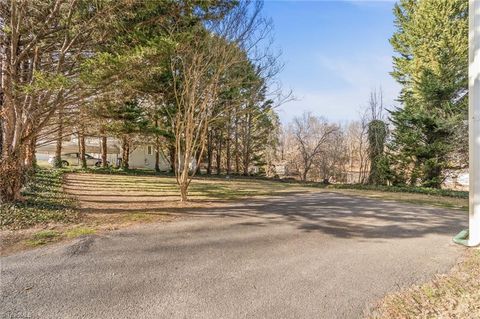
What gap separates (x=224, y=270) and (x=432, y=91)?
16.4m

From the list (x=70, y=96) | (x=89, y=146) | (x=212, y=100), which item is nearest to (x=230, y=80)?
(x=212, y=100)

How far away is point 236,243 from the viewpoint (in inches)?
162

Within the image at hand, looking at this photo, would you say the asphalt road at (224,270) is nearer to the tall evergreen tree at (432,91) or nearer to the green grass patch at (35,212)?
the green grass patch at (35,212)

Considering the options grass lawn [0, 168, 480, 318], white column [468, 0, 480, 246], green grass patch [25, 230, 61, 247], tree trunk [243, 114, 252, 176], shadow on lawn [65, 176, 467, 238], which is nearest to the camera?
grass lawn [0, 168, 480, 318]

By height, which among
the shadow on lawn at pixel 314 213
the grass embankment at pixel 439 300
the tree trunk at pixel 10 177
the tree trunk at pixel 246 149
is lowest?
the grass embankment at pixel 439 300

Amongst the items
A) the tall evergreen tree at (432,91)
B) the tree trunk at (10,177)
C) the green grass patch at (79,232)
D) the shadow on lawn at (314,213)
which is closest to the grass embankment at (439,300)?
the shadow on lawn at (314,213)

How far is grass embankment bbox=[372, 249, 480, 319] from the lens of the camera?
235 cm

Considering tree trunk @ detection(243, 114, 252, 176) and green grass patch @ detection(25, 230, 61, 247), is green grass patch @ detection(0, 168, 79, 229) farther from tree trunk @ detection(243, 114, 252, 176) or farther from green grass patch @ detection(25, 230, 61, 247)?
tree trunk @ detection(243, 114, 252, 176)

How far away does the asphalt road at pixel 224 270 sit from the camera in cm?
237

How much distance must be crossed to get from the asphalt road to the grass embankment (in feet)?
0.46

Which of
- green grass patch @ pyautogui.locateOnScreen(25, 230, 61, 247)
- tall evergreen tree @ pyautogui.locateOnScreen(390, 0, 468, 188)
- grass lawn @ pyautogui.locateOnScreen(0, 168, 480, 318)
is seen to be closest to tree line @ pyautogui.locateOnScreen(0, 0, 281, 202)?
grass lawn @ pyautogui.locateOnScreen(0, 168, 480, 318)

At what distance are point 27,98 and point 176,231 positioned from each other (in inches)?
190

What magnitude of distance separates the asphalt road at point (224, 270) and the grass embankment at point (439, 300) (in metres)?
0.14

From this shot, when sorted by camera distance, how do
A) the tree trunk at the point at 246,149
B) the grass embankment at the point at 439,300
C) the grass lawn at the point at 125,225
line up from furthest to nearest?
1. the tree trunk at the point at 246,149
2. the grass lawn at the point at 125,225
3. the grass embankment at the point at 439,300
